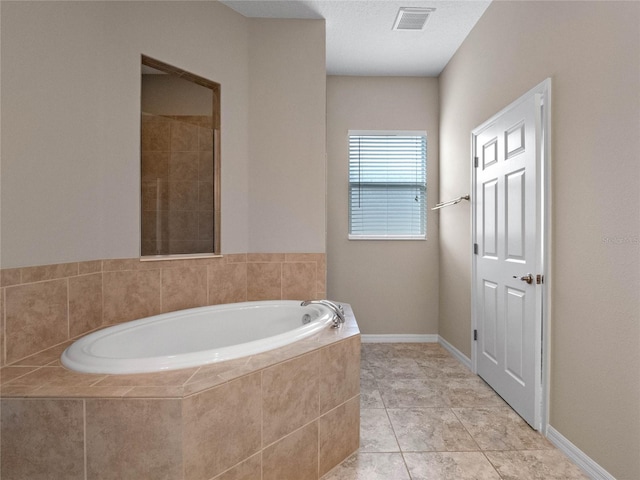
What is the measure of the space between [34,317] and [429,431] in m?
2.03

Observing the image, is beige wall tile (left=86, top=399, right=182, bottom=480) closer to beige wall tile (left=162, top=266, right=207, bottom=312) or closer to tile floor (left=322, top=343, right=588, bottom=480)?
tile floor (left=322, top=343, right=588, bottom=480)

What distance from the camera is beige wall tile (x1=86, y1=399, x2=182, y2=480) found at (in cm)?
111

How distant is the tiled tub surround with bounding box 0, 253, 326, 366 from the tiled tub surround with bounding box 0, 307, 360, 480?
19 cm

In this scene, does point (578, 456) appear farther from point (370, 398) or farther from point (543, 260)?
point (370, 398)

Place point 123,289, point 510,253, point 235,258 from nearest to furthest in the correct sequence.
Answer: point 123,289, point 510,253, point 235,258

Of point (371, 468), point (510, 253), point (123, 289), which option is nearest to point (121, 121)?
point (123, 289)

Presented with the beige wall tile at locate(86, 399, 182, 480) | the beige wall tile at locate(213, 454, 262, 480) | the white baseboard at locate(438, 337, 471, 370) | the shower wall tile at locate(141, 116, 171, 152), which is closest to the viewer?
the beige wall tile at locate(86, 399, 182, 480)

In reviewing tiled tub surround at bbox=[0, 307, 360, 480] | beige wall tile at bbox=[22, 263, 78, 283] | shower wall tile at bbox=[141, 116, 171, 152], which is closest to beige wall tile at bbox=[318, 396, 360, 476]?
tiled tub surround at bbox=[0, 307, 360, 480]

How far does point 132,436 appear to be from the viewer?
1.11 metres

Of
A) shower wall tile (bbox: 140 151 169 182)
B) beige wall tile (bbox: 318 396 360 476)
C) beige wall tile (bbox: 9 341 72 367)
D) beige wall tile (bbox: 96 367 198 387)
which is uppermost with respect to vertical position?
shower wall tile (bbox: 140 151 169 182)

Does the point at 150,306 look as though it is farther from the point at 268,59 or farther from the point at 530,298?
the point at 530,298

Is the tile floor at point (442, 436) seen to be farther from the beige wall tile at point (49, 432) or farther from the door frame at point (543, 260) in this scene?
the beige wall tile at point (49, 432)

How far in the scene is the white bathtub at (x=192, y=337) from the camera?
131cm

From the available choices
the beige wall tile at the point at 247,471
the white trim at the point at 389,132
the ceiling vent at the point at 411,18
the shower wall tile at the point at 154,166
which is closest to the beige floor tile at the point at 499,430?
the beige wall tile at the point at 247,471
